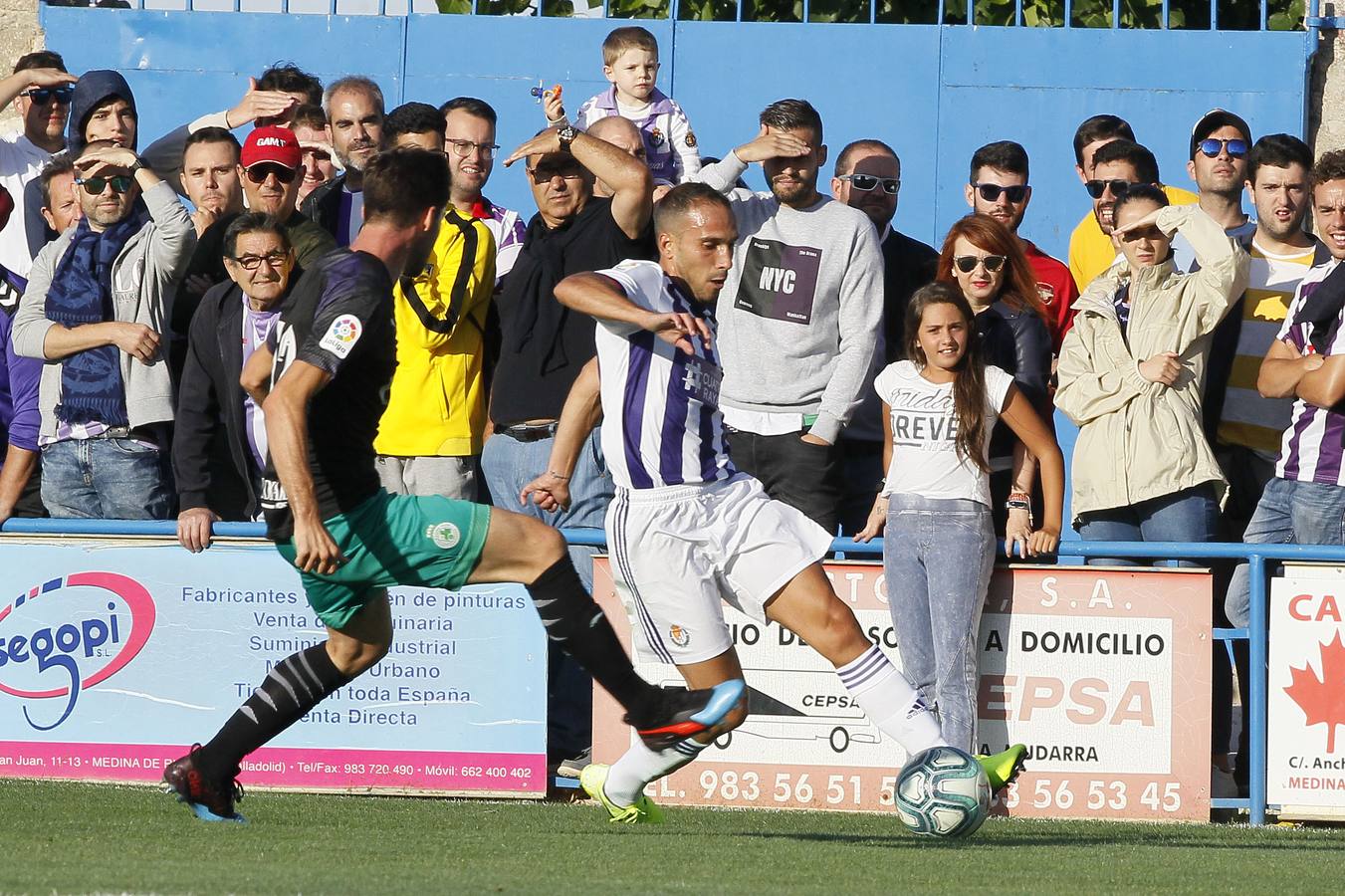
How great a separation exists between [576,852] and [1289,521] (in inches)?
148

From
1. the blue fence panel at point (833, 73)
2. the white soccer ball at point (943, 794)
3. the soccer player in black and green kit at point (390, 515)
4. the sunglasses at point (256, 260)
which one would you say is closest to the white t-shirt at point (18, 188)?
the sunglasses at point (256, 260)

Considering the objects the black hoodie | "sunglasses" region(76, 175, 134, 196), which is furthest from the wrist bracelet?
the black hoodie

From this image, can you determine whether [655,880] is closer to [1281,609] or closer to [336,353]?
[336,353]

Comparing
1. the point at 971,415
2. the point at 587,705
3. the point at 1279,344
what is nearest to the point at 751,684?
the point at 587,705

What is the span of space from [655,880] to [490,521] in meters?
1.49

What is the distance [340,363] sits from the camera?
625 centimetres

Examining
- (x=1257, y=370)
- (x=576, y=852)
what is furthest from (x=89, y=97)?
(x=1257, y=370)

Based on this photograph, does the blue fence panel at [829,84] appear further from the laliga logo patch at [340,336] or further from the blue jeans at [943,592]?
the laliga logo patch at [340,336]

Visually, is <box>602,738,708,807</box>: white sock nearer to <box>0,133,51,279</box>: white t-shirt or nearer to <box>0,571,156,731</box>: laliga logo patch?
<box>0,571,156,731</box>: laliga logo patch

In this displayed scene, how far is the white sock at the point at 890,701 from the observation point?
6680mm

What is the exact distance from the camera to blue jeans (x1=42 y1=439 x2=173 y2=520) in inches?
355

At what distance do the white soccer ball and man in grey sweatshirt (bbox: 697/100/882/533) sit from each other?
7.69 ft

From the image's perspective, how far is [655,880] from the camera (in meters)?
5.67

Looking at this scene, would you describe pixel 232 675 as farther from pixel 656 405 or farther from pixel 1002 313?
pixel 1002 313
